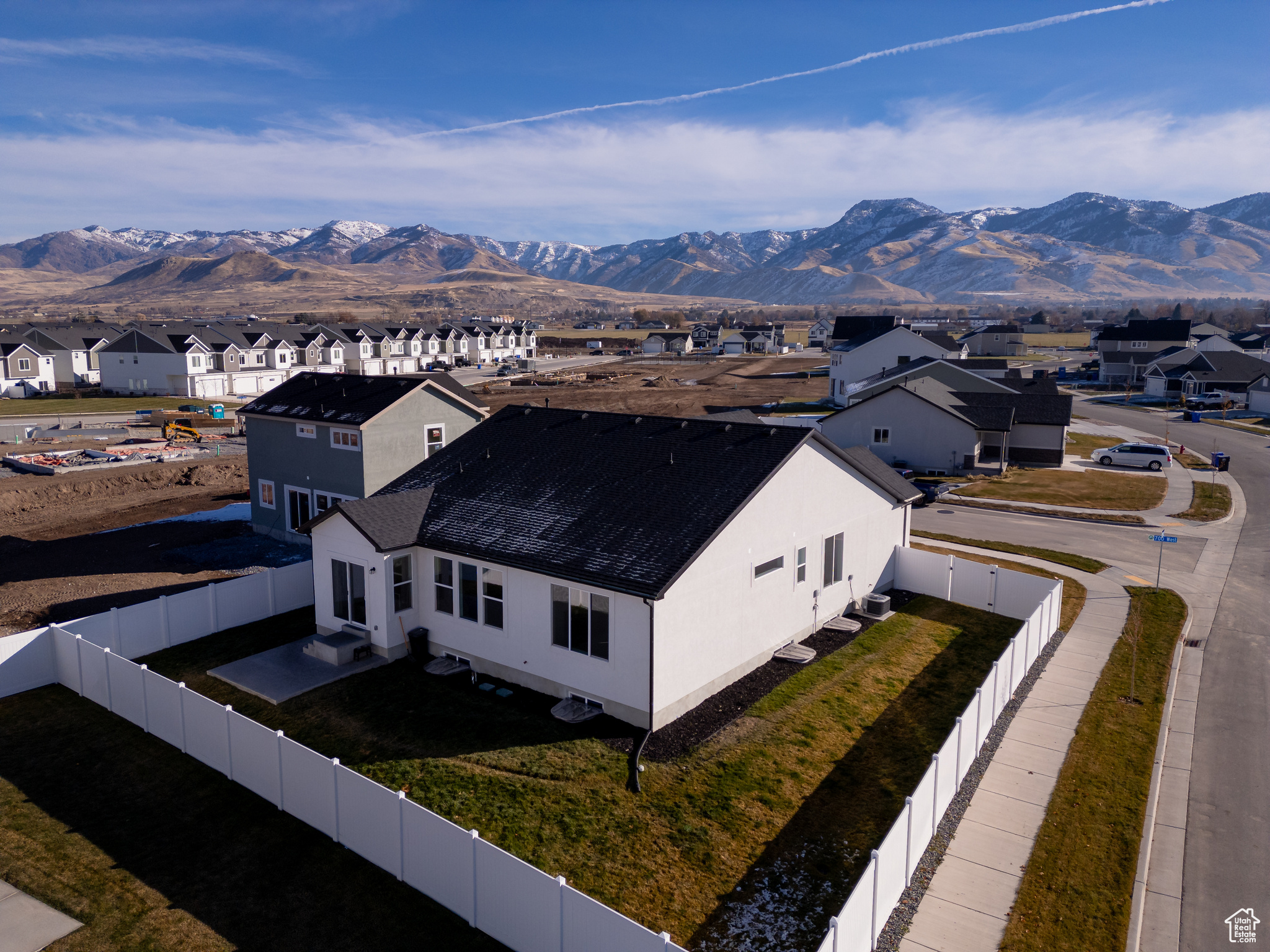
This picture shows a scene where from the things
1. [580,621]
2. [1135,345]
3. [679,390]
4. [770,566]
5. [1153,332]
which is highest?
[1153,332]

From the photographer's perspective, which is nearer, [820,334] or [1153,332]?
[1153,332]

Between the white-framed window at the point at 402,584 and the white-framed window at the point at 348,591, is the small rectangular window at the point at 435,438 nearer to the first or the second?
the white-framed window at the point at 348,591

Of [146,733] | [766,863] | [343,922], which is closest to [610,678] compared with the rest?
[766,863]

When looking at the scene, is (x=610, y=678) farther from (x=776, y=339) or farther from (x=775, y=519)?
(x=776, y=339)

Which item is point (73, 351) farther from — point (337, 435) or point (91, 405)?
point (337, 435)

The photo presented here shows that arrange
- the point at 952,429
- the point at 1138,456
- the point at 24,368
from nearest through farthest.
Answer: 1. the point at 952,429
2. the point at 1138,456
3. the point at 24,368

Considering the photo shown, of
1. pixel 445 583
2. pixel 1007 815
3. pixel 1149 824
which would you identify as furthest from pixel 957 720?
pixel 445 583

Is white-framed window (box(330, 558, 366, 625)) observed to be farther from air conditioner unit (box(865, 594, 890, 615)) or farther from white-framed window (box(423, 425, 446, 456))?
air conditioner unit (box(865, 594, 890, 615))
